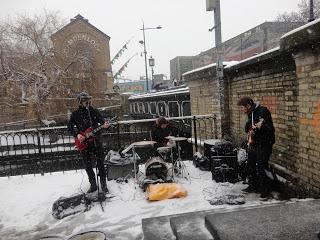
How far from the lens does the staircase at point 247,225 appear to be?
3520 millimetres

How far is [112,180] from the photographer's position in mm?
7293

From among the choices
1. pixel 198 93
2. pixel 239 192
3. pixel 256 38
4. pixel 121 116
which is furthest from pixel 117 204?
pixel 256 38

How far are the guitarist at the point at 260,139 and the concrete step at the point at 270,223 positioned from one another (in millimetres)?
1248

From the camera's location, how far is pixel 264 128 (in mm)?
5430

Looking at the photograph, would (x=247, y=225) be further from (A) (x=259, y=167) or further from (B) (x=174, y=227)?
(A) (x=259, y=167)

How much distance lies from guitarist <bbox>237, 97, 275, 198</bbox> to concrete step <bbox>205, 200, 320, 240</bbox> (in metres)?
1.25

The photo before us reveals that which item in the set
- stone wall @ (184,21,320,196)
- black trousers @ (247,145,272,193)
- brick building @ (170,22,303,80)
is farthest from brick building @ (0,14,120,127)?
black trousers @ (247,145,272,193)

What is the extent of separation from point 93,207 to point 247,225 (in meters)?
3.09

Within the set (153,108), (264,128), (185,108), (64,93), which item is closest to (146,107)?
(153,108)

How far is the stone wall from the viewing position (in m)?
4.71

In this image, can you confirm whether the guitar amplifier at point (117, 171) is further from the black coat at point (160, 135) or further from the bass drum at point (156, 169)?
the black coat at point (160, 135)

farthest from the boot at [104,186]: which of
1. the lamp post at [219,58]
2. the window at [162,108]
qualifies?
the window at [162,108]

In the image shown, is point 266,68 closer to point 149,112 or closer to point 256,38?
point 149,112

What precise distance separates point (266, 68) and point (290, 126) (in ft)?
4.56
